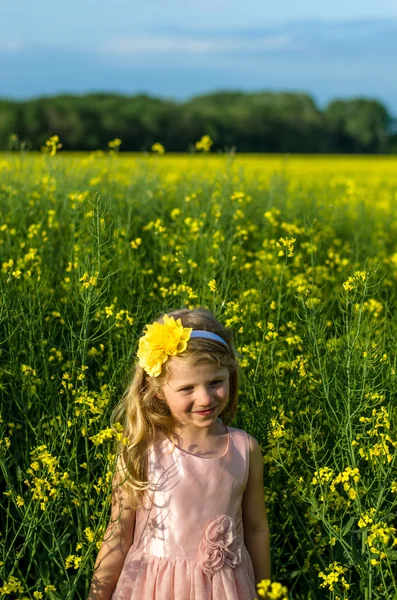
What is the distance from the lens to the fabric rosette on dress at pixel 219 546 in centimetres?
261

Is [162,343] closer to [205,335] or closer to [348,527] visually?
[205,335]

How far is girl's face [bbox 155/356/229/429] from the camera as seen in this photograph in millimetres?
2660

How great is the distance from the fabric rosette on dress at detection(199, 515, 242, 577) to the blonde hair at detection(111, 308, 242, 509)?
9.5 inches

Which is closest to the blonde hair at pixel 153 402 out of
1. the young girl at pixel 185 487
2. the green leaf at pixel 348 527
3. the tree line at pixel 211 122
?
Answer: the young girl at pixel 185 487

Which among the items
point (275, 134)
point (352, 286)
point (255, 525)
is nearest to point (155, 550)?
point (255, 525)

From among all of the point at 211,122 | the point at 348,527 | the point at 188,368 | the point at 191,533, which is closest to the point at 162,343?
the point at 188,368

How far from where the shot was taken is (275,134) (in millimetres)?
34375

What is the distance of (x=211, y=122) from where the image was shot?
108 ft

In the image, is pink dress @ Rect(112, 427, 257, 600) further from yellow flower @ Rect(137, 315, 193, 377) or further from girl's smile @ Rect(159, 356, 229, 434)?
yellow flower @ Rect(137, 315, 193, 377)

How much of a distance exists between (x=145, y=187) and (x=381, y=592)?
4.06m

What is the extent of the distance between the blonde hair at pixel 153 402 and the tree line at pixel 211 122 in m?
22.6

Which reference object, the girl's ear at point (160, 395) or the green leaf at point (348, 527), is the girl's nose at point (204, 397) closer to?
the girl's ear at point (160, 395)

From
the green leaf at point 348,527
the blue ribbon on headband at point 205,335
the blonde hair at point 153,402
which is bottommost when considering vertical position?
the green leaf at point 348,527

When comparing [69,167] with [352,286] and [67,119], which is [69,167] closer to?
[352,286]
